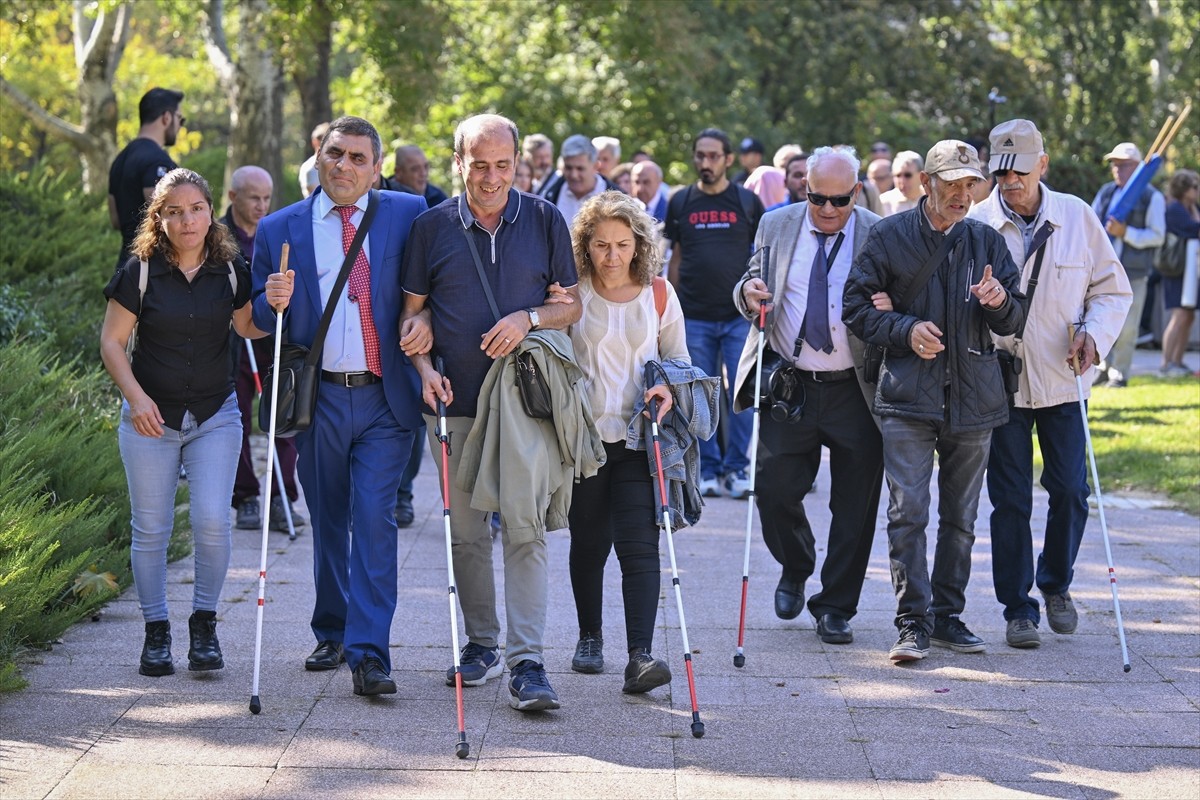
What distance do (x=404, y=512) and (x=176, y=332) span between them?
3.51 metres

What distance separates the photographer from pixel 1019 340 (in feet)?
22.0

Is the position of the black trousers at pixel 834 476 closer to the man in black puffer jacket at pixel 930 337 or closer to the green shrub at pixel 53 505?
the man in black puffer jacket at pixel 930 337

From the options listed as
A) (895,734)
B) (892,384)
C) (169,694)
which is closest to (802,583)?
(892,384)

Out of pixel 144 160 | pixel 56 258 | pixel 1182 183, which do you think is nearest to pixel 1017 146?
pixel 144 160

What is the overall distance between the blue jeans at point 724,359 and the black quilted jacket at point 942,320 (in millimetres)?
3843

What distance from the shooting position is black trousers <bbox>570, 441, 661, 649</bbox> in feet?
19.2

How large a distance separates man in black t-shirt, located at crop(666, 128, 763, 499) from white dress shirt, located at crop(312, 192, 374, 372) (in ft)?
15.3

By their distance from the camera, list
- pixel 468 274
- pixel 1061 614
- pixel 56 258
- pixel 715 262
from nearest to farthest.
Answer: pixel 468 274 < pixel 1061 614 < pixel 715 262 < pixel 56 258

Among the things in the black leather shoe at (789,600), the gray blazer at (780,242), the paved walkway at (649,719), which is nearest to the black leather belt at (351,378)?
the paved walkway at (649,719)

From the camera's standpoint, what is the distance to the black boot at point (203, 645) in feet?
19.8

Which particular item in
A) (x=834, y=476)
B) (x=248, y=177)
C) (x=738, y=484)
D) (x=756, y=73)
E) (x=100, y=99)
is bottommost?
(x=738, y=484)

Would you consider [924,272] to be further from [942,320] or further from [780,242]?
[780,242]

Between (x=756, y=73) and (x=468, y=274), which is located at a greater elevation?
(x=756, y=73)

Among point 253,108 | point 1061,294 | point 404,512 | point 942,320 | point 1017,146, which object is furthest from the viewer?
point 253,108
